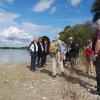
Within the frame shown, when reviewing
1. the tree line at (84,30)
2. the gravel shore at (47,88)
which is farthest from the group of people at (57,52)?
the tree line at (84,30)

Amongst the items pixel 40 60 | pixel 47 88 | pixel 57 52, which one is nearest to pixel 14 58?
pixel 40 60

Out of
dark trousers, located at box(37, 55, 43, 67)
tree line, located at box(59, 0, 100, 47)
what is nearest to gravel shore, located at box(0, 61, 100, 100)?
dark trousers, located at box(37, 55, 43, 67)

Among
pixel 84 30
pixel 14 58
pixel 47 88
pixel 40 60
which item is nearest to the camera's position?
pixel 47 88

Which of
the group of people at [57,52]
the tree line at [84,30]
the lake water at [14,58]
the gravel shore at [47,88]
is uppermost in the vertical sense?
the tree line at [84,30]

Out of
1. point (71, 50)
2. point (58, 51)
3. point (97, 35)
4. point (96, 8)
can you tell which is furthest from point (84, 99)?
point (96, 8)

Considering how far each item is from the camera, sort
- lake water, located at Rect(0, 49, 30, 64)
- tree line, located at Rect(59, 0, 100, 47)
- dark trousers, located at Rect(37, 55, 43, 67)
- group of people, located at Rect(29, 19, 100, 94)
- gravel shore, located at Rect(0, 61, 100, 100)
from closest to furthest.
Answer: gravel shore, located at Rect(0, 61, 100, 100)
group of people, located at Rect(29, 19, 100, 94)
dark trousers, located at Rect(37, 55, 43, 67)
lake water, located at Rect(0, 49, 30, 64)
tree line, located at Rect(59, 0, 100, 47)

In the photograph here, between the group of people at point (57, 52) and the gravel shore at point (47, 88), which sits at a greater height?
the group of people at point (57, 52)

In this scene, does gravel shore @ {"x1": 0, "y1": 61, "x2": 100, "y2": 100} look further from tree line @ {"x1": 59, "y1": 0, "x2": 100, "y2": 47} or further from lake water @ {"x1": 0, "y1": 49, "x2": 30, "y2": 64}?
tree line @ {"x1": 59, "y1": 0, "x2": 100, "y2": 47}

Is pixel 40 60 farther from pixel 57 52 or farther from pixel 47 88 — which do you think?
pixel 47 88

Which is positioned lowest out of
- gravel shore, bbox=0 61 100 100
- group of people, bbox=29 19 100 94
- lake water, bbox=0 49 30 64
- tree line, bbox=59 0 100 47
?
gravel shore, bbox=0 61 100 100

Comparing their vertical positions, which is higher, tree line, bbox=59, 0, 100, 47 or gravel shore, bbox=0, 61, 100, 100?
tree line, bbox=59, 0, 100, 47

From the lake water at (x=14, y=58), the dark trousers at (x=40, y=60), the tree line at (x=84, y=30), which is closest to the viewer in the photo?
the dark trousers at (x=40, y=60)

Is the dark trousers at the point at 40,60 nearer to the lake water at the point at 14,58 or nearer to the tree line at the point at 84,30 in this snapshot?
the lake water at the point at 14,58

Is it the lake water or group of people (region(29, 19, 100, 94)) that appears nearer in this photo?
group of people (region(29, 19, 100, 94))
